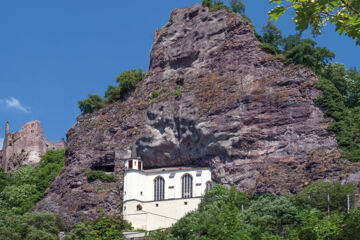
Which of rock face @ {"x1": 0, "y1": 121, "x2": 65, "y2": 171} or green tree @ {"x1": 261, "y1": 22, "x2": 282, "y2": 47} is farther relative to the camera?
rock face @ {"x1": 0, "y1": 121, "x2": 65, "y2": 171}

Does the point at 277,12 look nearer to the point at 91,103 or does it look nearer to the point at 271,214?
the point at 271,214

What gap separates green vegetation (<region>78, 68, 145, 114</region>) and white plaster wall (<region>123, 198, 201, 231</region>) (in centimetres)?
1699

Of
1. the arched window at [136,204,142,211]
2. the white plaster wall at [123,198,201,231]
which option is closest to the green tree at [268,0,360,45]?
the white plaster wall at [123,198,201,231]

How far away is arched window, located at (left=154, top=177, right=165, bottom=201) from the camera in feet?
206

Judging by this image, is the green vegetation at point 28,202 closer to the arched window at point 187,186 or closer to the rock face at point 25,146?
the rock face at point 25,146

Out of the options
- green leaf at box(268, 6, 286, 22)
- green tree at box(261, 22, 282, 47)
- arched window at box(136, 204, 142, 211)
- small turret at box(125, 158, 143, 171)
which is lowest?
green leaf at box(268, 6, 286, 22)

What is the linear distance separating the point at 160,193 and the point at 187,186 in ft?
10.8

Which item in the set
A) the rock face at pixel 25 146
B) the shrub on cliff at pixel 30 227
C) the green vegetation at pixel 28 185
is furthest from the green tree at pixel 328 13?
the rock face at pixel 25 146

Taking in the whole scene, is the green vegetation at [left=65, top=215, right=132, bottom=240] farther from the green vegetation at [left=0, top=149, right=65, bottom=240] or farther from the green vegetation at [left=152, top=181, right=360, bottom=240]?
the green vegetation at [left=152, top=181, right=360, bottom=240]

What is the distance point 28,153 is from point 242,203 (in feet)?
201

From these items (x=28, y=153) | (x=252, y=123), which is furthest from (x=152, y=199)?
(x=28, y=153)

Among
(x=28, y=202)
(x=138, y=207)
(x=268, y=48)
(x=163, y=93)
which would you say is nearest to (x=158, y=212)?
(x=138, y=207)

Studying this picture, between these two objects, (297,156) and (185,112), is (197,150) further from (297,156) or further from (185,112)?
(297,156)

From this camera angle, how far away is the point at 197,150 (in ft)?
200
